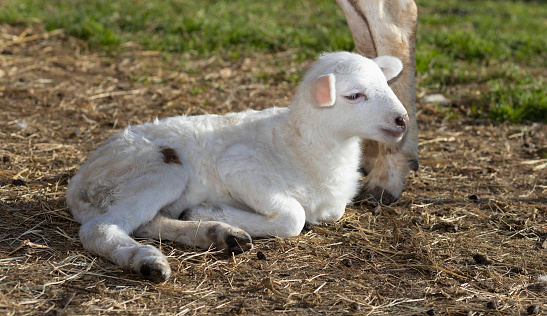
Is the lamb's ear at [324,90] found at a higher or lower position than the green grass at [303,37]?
higher

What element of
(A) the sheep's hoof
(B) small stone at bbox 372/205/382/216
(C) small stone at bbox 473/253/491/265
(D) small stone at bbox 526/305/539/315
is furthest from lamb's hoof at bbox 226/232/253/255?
(A) the sheep's hoof

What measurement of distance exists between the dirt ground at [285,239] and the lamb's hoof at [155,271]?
0.06 m

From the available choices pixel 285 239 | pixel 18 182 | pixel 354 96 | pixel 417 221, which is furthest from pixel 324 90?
pixel 18 182

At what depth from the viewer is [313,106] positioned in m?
4.05

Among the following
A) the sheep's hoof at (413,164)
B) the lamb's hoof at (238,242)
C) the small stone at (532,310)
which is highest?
the lamb's hoof at (238,242)

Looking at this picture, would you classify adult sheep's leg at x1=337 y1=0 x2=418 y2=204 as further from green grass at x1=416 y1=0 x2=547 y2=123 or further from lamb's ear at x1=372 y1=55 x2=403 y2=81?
green grass at x1=416 y1=0 x2=547 y2=123

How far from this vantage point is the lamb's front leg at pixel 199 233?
12.0ft

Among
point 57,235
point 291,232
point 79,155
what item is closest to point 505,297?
point 291,232

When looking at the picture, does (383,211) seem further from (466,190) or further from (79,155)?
(79,155)

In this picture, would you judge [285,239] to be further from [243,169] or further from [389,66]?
[389,66]

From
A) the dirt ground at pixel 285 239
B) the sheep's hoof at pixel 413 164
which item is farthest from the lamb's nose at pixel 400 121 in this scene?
the sheep's hoof at pixel 413 164

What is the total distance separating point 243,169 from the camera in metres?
3.95

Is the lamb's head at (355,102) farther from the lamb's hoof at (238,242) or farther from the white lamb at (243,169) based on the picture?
the lamb's hoof at (238,242)

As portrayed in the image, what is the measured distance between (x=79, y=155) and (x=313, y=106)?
94.1 inches
